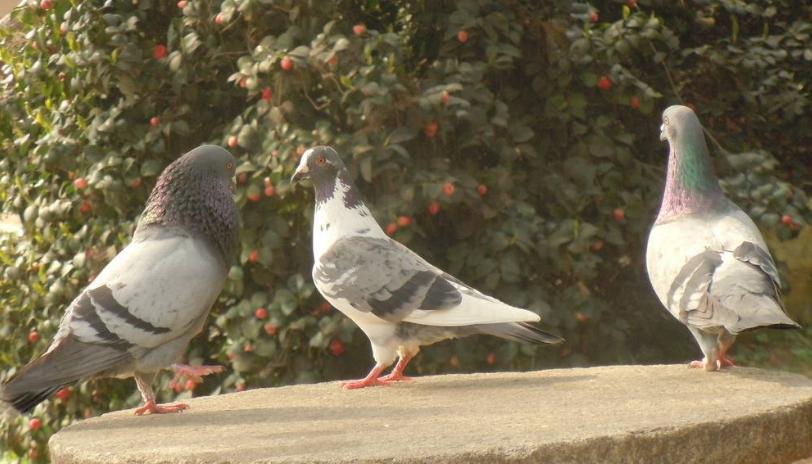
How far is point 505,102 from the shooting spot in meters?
5.44

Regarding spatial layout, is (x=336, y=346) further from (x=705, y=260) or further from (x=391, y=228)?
(x=705, y=260)

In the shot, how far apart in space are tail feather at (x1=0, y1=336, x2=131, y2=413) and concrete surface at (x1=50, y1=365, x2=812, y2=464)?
5.7 inches

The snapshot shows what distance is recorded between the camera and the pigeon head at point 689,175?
13.1 feet

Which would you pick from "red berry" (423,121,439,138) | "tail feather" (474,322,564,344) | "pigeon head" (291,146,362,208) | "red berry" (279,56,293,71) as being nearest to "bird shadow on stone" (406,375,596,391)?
"tail feather" (474,322,564,344)

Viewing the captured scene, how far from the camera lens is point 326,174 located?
3928 millimetres

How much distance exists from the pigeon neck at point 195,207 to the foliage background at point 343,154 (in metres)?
0.83

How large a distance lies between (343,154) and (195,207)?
3.34ft

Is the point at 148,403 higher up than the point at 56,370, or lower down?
lower down

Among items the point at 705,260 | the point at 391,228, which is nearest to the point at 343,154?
the point at 391,228

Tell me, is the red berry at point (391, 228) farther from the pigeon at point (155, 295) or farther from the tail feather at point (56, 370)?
the tail feather at point (56, 370)

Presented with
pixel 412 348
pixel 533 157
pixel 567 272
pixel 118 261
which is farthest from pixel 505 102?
pixel 118 261

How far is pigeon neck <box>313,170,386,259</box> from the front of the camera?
3.91 meters

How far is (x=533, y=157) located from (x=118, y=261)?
2.22m

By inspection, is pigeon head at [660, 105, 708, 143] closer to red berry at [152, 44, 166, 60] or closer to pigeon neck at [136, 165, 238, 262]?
pigeon neck at [136, 165, 238, 262]
